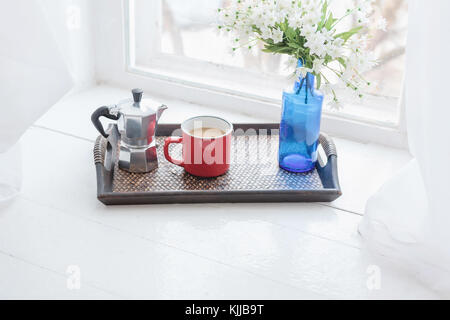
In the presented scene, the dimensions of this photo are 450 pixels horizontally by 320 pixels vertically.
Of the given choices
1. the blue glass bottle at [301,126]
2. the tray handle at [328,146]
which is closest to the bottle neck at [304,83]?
the blue glass bottle at [301,126]

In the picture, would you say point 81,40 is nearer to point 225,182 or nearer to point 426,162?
point 225,182

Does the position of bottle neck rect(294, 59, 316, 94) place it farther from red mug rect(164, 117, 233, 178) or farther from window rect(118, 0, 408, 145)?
window rect(118, 0, 408, 145)

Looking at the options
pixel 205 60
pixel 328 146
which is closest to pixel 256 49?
pixel 205 60

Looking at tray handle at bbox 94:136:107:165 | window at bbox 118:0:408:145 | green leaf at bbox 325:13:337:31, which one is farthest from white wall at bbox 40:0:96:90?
green leaf at bbox 325:13:337:31

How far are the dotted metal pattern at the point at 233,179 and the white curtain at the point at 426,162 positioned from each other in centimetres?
19

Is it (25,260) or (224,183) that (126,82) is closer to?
(224,183)

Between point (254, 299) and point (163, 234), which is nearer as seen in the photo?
point (254, 299)

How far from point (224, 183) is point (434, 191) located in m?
0.39

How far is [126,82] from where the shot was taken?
1570mm

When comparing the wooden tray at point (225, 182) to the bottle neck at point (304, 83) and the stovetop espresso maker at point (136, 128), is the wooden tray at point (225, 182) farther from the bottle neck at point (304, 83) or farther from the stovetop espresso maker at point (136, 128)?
the bottle neck at point (304, 83)

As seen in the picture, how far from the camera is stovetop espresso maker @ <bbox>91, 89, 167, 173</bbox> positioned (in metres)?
1.11

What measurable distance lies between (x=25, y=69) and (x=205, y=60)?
61 centimetres

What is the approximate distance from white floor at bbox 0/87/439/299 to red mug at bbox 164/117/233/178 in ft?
0.25
